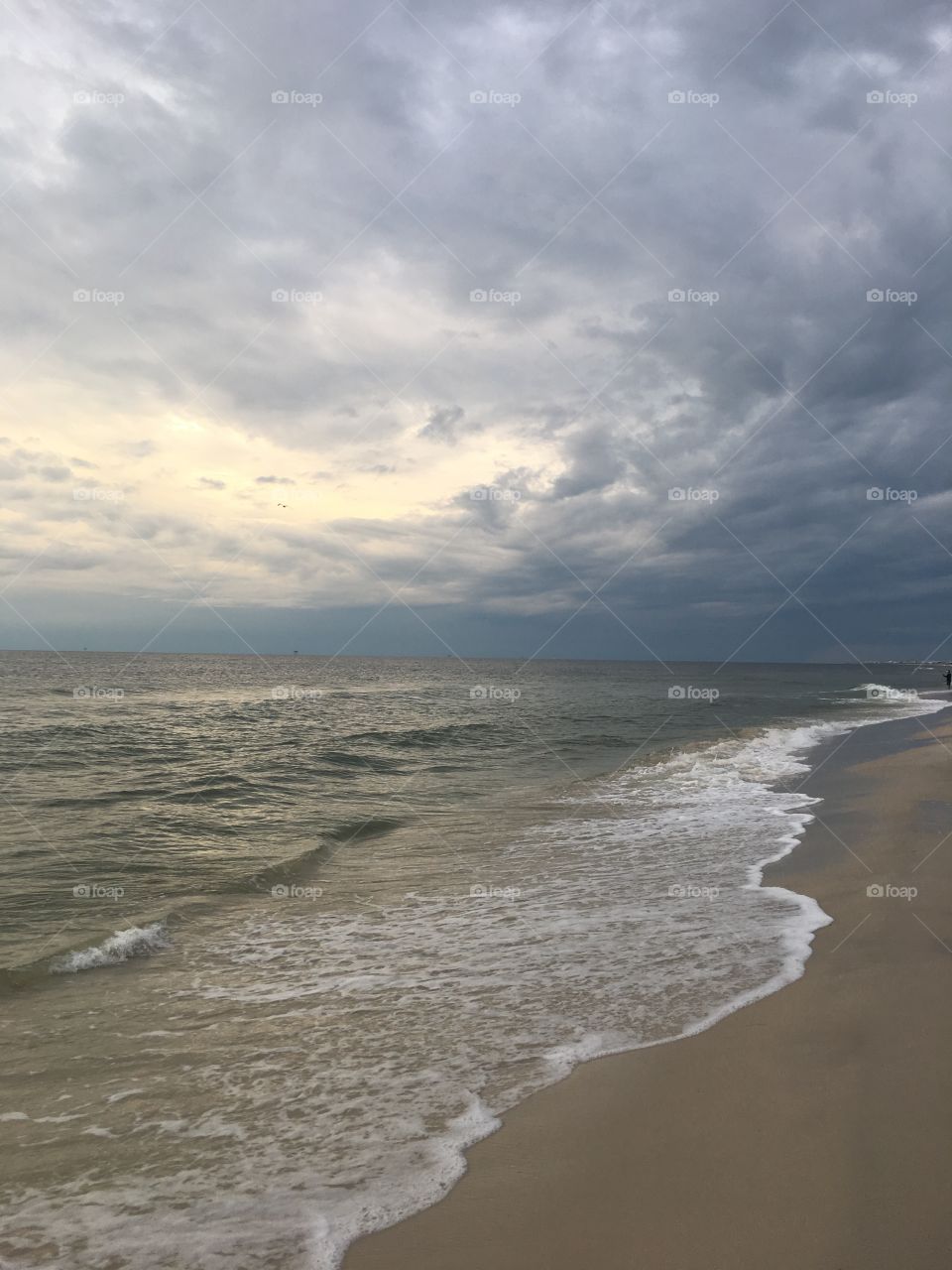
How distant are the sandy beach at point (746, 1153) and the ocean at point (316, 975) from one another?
0.95ft

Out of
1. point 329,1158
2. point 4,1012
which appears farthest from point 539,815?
point 329,1158

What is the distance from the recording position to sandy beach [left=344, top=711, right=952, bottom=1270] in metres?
3.38

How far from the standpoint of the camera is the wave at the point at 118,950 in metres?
7.57

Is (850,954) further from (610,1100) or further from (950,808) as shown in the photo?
(950,808)

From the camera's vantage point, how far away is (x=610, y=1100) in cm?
464

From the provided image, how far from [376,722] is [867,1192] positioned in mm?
36059

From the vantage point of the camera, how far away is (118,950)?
7906 millimetres

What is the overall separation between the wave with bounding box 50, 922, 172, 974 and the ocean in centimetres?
3
